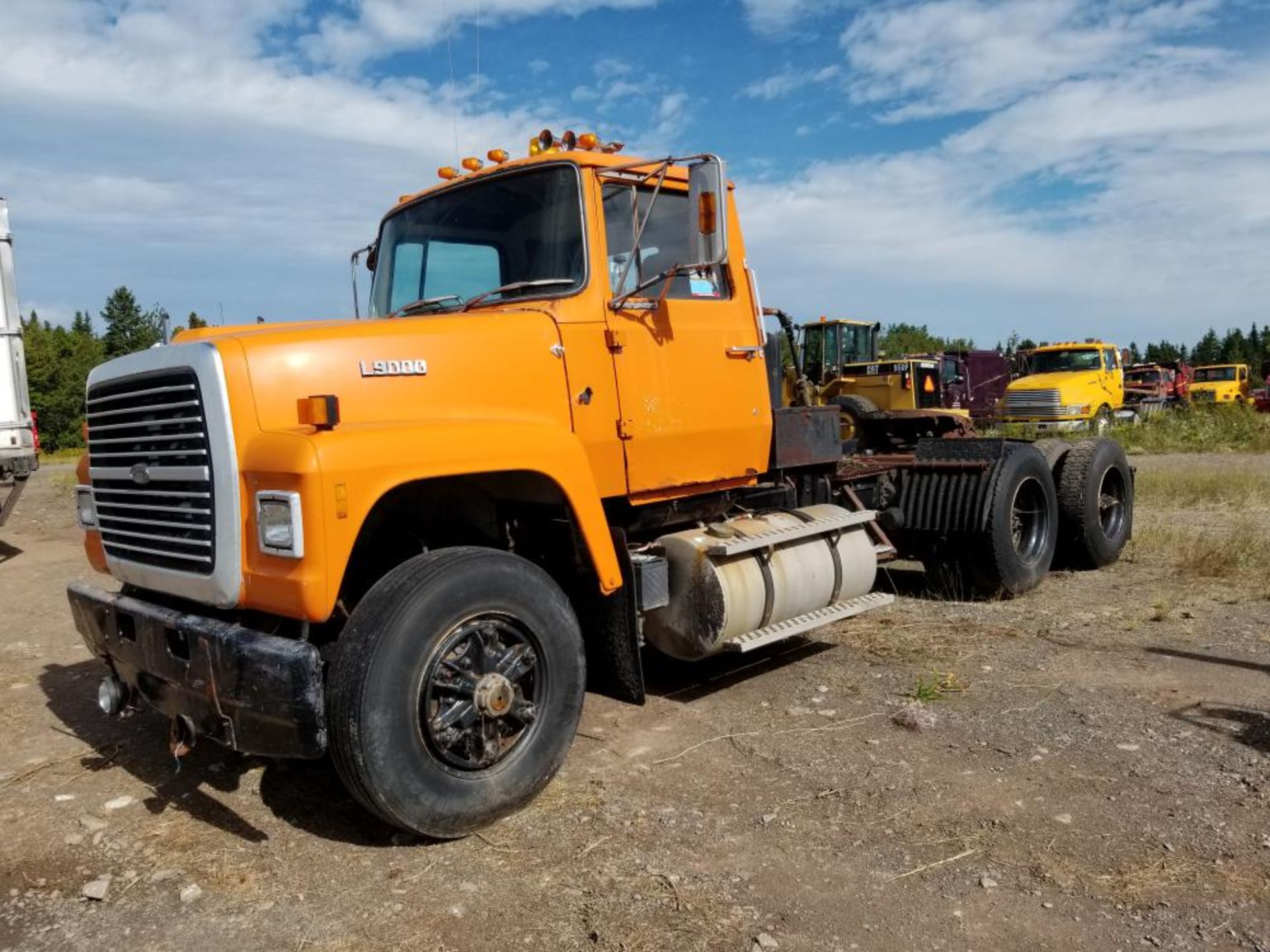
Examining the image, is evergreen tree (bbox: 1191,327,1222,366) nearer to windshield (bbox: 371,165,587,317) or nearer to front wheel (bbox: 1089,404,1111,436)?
front wheel (bbox: 1089,404,1111,436)

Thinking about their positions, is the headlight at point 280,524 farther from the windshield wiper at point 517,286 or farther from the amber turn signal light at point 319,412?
the windshield wiper at point 517,286

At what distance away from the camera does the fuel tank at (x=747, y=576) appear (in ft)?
16.1

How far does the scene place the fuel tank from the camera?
16.1 feet

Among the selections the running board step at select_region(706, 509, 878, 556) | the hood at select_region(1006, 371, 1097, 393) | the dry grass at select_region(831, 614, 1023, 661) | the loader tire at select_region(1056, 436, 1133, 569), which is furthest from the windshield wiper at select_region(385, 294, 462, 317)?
the hood at select_region(1006, 371, 1097, 393)

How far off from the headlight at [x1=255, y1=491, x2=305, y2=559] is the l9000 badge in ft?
2.30

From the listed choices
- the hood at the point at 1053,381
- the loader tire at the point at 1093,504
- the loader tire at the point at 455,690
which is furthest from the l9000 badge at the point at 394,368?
the hood at the point at 1053,381

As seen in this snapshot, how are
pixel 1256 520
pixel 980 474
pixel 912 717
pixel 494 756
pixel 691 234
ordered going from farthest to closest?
pixel 1256 520
pixel 980 474
pixel 912 717
pixel 691 234
pixel 494 756


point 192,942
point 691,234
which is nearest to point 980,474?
point 691,234

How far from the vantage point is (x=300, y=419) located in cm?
352

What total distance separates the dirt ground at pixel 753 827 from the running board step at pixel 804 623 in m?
0.36

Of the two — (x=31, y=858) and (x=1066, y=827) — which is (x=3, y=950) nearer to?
(x=31, y=858)

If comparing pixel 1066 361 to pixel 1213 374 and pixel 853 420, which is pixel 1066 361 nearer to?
pixel 1213 374

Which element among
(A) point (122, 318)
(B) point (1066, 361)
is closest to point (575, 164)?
(B) point (1066, 361)

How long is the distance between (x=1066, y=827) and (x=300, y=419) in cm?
314
